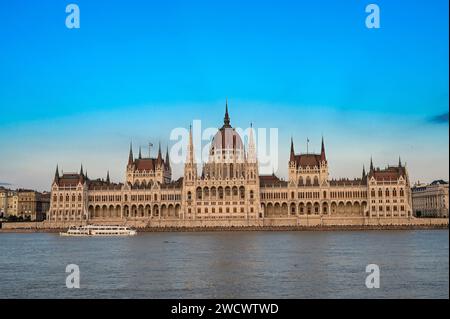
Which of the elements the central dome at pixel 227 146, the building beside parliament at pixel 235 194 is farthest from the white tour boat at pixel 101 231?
the central dome at pixel 227 146

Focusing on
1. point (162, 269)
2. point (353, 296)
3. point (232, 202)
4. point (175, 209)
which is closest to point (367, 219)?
point (232, 202)

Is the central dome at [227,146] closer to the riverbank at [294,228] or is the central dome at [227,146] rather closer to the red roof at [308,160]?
the red roof at [308,160]

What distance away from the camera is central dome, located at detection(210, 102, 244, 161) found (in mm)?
127062

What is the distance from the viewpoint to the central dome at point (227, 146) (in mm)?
127062

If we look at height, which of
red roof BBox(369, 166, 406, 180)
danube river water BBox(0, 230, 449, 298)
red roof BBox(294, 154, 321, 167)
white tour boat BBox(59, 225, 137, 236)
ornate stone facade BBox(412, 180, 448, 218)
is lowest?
danube river water BBox(0, 230, 449, 298)

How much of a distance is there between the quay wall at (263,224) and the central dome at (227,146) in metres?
13.6

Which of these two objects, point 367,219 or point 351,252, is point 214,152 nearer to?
point 367,219

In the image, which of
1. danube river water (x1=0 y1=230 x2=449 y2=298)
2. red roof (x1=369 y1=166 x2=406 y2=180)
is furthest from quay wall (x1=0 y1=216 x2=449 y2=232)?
danube river water (x1=0 y1=230 x2=449 y2=298)

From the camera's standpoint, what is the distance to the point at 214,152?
423 ft

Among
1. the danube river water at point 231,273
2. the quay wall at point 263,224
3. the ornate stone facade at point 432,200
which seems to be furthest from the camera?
the ornate stone facade at point 432,200

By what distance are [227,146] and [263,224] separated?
1905 cm

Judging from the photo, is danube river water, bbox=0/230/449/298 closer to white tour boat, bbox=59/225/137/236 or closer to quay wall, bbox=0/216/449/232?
white tour boat, bbox=59/225/137/236

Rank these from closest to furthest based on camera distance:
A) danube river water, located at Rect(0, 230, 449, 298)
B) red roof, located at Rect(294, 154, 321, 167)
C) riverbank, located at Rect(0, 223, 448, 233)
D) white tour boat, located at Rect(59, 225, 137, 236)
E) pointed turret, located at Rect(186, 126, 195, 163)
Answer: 1. danube river water, located at Rect(0, 230, 449, 298)
2. white tour boat, located at Rect(59, 225, 137, 236)
3. riverbank, located at Rect(0, 223, 448, 233)
4. pointed turret, located at Rect(186, 126, 195, 163)
5. red roof, located at Rect(294, 154, 321, 167)
